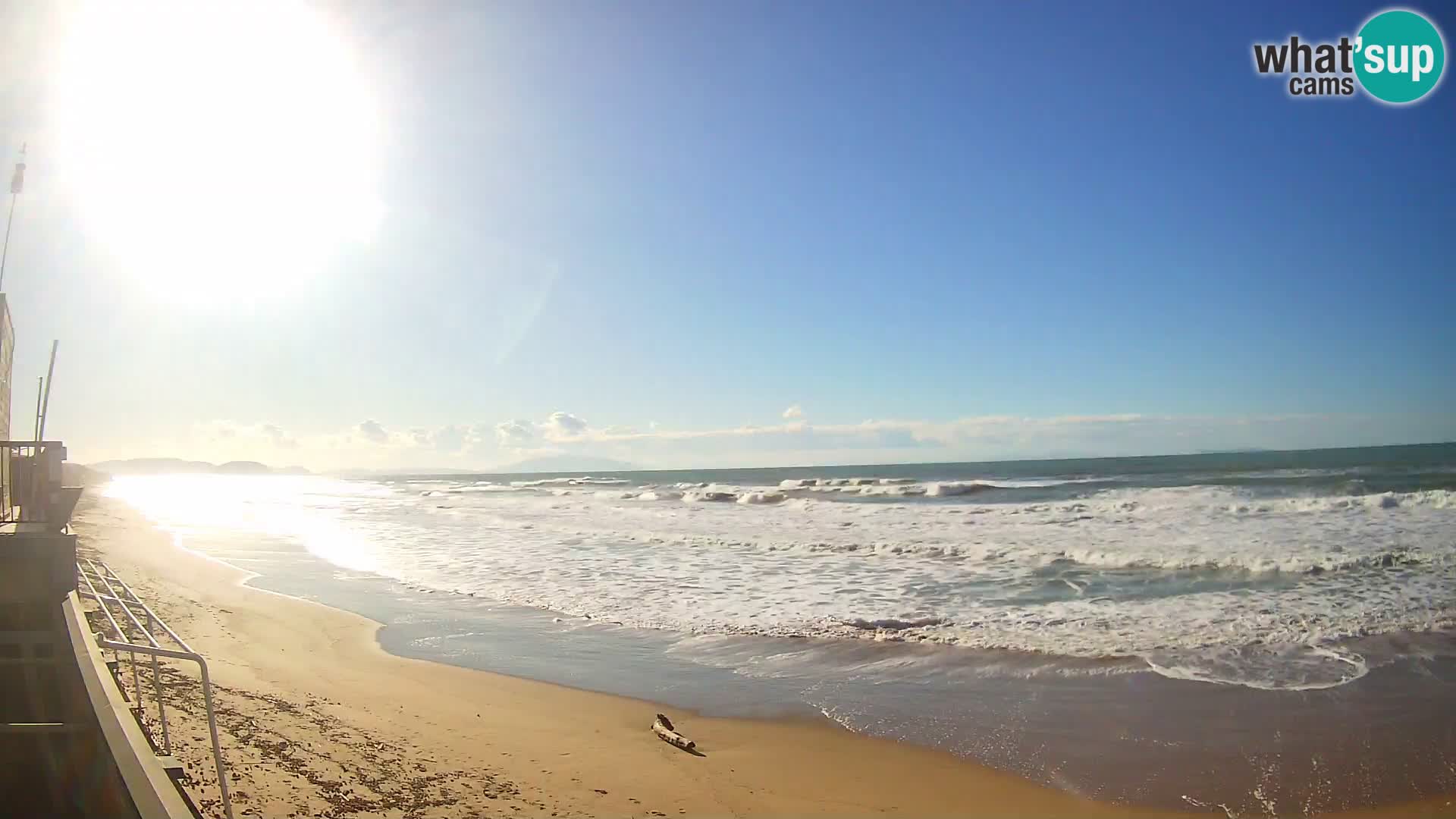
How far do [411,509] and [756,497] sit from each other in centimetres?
1814

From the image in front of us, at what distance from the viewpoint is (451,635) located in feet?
34.3

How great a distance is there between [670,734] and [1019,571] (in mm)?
9979

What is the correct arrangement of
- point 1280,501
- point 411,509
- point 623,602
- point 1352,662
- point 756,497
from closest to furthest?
point 1352,662, point 623,602, point 1280,501, point 411,509, point 756,497

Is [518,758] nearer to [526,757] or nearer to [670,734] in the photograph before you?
[526,757]

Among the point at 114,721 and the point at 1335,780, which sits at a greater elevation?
the point at 114,721

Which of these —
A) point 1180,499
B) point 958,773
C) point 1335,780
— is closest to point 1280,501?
point 1180,499

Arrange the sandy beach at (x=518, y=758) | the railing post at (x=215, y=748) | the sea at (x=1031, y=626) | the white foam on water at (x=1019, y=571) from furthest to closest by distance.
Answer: the white foam on water at (x=1019, y=571)
the sea at (x=1031, y=626)
the sandy beach at (x=518, y=758)
the railing post at (x=215, y=748)

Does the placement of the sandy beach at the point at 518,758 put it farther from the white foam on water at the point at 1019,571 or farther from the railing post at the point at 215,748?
the white foam on water at the point at 1019,571

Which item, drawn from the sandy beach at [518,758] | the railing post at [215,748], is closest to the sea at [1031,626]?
the sandy beach at [518,758]

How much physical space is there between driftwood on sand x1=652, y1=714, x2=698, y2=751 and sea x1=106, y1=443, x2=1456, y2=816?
2.02ft

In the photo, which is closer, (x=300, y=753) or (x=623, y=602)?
(x=300, y=753)

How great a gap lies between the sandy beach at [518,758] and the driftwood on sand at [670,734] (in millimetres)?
105

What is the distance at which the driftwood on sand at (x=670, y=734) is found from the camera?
6.24 m

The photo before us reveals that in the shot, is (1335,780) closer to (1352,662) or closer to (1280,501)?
(1352,662)
